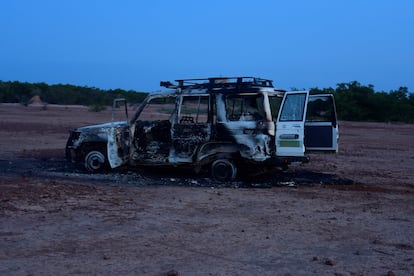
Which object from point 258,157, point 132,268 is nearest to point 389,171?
point 258,157

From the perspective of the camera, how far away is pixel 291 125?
36.9 ft

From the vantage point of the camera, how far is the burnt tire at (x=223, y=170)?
1196cm

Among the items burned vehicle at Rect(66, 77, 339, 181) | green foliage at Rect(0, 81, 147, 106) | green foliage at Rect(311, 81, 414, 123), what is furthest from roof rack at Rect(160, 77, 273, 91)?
green foliage at Rect(0, 81, 147, 106)

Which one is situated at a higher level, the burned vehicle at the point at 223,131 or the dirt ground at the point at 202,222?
the burned vehicle at the point at 223,131

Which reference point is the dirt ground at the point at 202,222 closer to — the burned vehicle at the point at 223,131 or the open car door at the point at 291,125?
the burned vehicle at the point at 223,131

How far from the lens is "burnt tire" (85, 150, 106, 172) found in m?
12.8

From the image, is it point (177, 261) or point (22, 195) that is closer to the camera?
point (177, 261)

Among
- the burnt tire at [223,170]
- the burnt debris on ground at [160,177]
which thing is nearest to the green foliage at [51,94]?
the burnt debris on ground at [160,177]

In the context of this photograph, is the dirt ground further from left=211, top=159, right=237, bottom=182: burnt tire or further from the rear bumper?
the rear bumper

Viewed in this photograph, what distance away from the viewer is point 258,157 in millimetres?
11500

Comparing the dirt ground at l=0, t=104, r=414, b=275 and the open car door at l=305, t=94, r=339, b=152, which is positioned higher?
the open car door at l=305, t=94, r=339, b=152

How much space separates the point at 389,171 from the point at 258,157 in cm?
443

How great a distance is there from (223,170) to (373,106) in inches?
1457

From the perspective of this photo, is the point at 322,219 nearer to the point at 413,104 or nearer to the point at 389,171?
the point at 389,171
